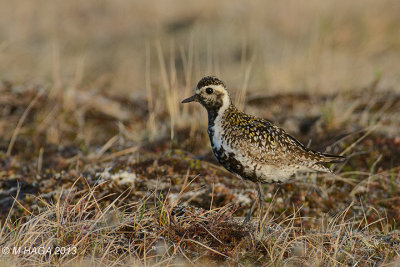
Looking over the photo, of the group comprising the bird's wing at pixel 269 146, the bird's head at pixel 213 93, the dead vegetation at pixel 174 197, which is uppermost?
the bird's head at pixel 213 93

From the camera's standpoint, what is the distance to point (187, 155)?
23.1 feet

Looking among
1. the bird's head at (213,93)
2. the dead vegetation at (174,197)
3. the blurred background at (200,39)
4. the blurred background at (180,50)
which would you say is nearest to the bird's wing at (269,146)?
the bird's head at (213,93)

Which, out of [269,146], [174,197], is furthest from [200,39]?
[269,146]

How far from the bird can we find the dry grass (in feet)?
1.60

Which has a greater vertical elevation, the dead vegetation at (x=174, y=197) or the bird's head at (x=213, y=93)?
the bird's head at (x=213, y=93)

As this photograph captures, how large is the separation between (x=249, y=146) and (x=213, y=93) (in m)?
0.82

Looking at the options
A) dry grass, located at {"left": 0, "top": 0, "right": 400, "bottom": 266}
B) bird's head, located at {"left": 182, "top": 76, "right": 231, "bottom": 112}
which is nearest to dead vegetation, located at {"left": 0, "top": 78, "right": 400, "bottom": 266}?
dry grass, located at {"left": 0, "top": 0, "right": 400, "bottom": 266}

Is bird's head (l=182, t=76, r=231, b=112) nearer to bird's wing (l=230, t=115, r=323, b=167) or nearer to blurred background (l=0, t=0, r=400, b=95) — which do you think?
bird's wing (l=230, t=115, r=323, b=167)

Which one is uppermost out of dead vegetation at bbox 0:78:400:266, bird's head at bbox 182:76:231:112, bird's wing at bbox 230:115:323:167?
bird's head at bbox 182:76:231:112

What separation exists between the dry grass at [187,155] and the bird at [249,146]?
49cm

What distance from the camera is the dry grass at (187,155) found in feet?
14.8

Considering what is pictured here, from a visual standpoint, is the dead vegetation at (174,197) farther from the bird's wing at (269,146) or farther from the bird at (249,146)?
the bird's wing at (269,146)

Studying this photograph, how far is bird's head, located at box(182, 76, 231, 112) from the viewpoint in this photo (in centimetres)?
538

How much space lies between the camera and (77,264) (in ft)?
12.9
